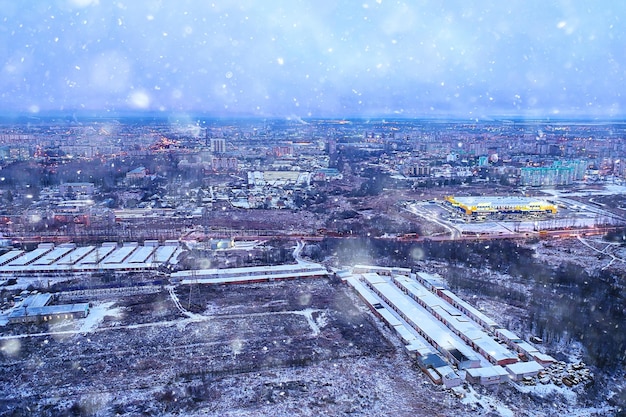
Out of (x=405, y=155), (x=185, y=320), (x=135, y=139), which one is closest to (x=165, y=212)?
(x=185, y=320)

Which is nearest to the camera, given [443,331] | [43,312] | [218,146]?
[443,331]

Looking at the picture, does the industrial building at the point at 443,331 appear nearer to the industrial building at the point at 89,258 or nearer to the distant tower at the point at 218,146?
the industrial building at the point at 89,258

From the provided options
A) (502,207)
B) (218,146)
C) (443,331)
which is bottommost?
(443,331)

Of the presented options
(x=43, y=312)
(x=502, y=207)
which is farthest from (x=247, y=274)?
(x=502, y=207)

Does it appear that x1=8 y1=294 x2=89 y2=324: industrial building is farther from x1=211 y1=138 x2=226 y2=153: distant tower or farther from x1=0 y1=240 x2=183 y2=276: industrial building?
x1=211 y1=138 x2=226 y2=153: distant tower

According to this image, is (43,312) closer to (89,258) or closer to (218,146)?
(89,258)

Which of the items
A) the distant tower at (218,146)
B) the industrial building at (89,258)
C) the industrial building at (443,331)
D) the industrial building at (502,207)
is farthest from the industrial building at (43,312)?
the distant tower at (218,146)

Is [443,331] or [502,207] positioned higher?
[502,207]

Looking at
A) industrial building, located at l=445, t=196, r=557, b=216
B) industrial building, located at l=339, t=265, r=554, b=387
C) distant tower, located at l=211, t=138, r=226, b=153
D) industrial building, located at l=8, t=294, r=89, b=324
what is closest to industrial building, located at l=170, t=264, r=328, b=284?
industrial building, located at l=339, t=265, r=554, b=387

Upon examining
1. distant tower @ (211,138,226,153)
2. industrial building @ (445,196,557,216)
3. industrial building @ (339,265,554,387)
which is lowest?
industrial building @ (339,265,554,387)
